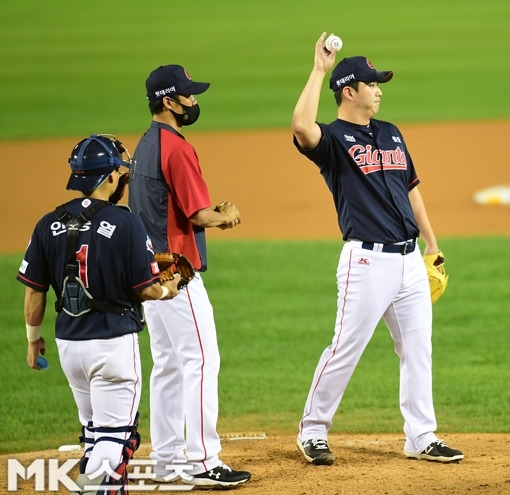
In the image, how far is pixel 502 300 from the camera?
10.4 metres

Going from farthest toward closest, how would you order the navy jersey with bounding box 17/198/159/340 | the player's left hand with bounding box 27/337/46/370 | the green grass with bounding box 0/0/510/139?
the green grass with bounding box 0/0/510/139, the player's left hand with bounding box 27/337/46/370, the navy jersey with bounding box 17/198/159/340

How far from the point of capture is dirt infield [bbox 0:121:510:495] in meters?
5.74

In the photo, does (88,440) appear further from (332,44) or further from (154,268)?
(332,44)

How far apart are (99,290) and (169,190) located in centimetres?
104

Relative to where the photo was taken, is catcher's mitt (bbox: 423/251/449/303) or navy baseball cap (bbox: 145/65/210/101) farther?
catcher's mitt (bbox: 423/251/449/303)

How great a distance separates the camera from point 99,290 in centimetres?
481

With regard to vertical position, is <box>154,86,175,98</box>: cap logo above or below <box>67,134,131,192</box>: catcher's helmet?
above

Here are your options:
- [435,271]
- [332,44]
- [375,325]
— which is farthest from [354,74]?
[375,325]

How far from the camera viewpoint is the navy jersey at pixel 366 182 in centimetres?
606

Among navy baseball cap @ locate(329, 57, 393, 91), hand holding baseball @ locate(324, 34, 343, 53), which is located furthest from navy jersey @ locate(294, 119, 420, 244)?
hand holding baseball @ locate(324, 34, 343, 53)

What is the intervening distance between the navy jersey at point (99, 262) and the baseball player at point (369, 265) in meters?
1.49

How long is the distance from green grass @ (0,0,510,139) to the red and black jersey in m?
14.4

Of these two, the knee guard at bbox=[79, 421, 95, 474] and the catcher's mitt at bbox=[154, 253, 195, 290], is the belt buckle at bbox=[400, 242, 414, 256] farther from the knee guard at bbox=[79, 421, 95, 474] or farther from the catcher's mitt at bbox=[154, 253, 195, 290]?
the knee guard at bbox=[79, 421, 95, 474]

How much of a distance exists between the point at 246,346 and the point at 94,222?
469cm
